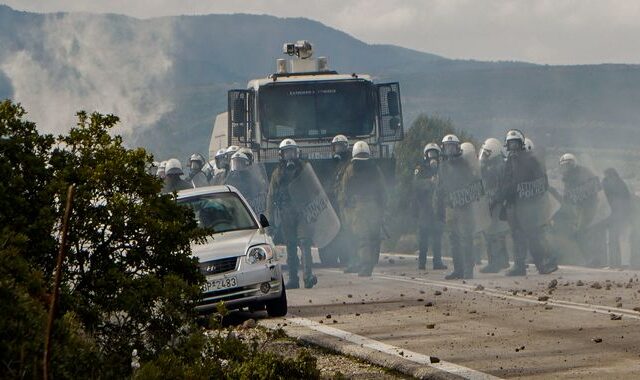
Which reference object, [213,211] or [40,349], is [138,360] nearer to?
[40,349]

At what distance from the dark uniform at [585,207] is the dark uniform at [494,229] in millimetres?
2013

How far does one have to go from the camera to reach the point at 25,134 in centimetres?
863

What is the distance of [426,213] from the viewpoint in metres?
28.1

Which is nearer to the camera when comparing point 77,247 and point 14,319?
point 14,319

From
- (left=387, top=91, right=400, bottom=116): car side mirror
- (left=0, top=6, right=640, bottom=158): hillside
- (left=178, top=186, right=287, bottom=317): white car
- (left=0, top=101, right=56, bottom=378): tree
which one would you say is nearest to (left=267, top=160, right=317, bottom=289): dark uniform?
(left=387, top=91, right=400, bottom=116): car side mirror

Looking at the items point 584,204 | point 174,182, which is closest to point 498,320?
point 174,182

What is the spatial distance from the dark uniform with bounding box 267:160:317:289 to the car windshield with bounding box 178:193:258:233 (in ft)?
18.5

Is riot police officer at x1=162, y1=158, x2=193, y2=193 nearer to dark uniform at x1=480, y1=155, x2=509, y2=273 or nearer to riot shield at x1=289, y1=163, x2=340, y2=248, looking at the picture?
riot shield at x1=289, y1=163, x2=340, y2=248

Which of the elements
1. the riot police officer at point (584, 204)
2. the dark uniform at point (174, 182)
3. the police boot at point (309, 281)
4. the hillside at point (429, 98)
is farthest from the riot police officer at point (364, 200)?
the hillside at point (429, 98)

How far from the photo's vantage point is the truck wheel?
2926cm

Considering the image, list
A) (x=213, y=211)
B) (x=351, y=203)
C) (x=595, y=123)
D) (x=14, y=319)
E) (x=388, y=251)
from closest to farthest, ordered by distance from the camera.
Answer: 1. (x=14, y=319)
2. (x=213, y=211)
3. (x=351, y=203)
4. (x=388, y=251)
5. (x=595, y=123)

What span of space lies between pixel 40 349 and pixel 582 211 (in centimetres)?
2274

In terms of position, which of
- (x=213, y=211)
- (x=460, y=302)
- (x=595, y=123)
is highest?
(x=595, y=123)

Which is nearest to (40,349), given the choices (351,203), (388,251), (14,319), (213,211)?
(14,319)
